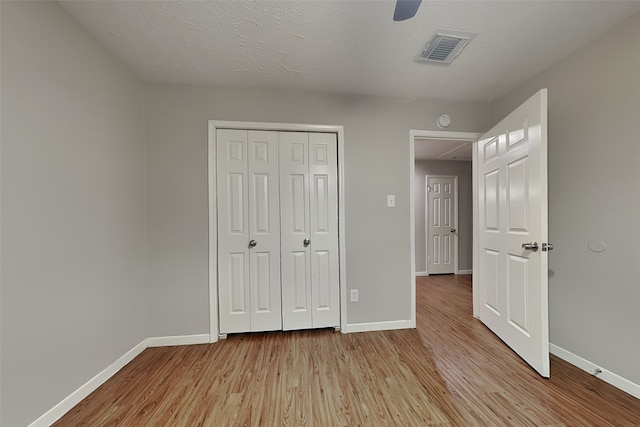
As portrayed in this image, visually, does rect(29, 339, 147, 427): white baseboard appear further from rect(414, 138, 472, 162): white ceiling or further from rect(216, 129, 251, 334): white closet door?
rect(414, 138, 472, 162): white ceiling

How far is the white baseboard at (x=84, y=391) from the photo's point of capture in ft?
4.07

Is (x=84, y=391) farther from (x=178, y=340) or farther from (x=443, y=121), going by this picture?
(x=443, y=121)

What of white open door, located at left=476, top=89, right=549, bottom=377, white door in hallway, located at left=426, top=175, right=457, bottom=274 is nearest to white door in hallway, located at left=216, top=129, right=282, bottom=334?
white open door, located at left=476, top=89, right=549, bottom=377

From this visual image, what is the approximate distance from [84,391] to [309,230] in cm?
183

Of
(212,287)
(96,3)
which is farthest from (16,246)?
(96,3)

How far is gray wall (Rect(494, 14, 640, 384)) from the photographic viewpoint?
143 cm

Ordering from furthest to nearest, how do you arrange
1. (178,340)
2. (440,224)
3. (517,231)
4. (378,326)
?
(440,224) → (378,326) → (178,340) → (517,231)

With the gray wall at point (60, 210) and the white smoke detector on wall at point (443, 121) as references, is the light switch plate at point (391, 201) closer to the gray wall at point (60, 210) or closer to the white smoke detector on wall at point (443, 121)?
the white smoke detector on wall at point (443, 121)

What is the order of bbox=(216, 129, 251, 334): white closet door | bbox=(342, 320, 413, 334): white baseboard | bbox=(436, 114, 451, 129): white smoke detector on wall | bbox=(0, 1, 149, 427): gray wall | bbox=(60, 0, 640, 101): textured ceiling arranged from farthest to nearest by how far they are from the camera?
bbox=(436, 114, 451, 129): white smoke detector on wall → bbox=(342, 320, 413, 334): white baseboard → bbox=(216, 129, 251, 334): white closet door → bbox=(60, 0, 640, 101): textured ceiling → bbox=(0, 1, 149, 427): gray wall

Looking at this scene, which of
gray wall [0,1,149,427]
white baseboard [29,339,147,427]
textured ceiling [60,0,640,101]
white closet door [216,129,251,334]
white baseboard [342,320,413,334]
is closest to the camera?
gray wall [0,1,149,427]

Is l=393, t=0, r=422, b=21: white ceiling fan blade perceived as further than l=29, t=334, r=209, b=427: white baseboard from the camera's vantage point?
No

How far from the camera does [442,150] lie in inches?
154

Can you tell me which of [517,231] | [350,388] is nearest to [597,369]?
[517,231]

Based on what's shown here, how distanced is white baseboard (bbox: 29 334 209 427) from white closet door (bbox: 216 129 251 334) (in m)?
0.31
